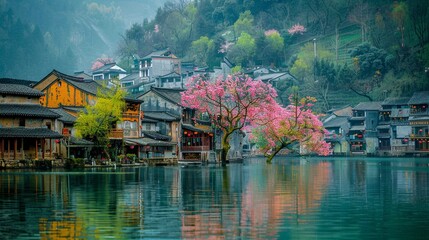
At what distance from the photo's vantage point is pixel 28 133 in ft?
243

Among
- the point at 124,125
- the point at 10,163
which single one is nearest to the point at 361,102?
the point at 124,125

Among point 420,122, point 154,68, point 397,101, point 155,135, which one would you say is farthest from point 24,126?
point 154,68

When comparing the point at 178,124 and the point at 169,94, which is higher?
the point at 169,94

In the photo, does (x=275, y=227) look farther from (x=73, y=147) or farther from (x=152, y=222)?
(x=73, y=147)

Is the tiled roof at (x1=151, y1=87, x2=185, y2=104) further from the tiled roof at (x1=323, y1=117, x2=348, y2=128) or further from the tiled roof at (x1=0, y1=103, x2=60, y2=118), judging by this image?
the tiled roof at (x1=323, y1=117, x2=348, y2=128)

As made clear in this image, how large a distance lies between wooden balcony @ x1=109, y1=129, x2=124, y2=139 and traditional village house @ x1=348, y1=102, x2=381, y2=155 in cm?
7899

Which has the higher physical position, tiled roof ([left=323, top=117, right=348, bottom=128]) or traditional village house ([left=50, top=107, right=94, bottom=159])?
tiled roof ([left=323, top=117, right=348, bottom=128])

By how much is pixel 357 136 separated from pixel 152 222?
138 metres

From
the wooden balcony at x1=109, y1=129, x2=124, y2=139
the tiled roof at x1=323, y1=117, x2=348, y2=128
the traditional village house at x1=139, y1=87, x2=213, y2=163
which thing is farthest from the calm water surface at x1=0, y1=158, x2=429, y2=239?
the tiled roof at x1=323, y1=117, x2=348, y2=128

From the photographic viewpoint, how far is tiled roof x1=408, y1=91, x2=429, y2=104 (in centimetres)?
14288

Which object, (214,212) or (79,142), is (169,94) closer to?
(79,142)

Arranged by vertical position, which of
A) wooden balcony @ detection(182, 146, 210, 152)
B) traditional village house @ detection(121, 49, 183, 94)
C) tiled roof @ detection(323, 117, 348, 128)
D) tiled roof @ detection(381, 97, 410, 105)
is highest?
traditional village house @ detection(121, 49, 183, 94)

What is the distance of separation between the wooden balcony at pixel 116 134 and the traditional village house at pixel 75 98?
416 centimetres

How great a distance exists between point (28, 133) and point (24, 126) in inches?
95.3
